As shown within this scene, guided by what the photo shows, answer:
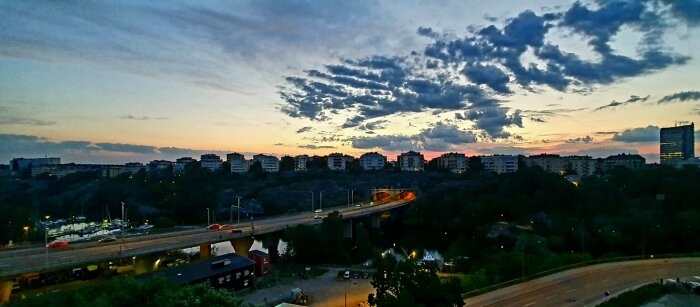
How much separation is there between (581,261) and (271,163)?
132400 millimetres

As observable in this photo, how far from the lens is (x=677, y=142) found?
141 meters

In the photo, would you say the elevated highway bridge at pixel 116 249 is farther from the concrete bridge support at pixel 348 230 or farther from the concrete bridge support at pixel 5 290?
the concrete bridge support at pixel 348 230

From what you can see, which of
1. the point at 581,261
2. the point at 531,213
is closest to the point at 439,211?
the point at 531,213

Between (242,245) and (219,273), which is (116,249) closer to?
(219,273)

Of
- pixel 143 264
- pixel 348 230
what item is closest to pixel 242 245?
pixel 143 264

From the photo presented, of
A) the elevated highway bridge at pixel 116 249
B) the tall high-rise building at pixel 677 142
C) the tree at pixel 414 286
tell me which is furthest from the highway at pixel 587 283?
the tall high-rise building at pixel 677 142

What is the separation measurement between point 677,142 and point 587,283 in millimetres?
149919

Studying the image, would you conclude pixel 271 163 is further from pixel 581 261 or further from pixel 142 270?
pixel 581 261

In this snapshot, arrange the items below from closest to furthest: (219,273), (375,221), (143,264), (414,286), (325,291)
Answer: (414,286), (219,273), (325,291), (143,264), (375,221)

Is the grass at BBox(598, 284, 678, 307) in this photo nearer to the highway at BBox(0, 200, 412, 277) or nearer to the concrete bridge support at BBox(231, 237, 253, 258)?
the highway at BBox(0, 200, 412, 277)

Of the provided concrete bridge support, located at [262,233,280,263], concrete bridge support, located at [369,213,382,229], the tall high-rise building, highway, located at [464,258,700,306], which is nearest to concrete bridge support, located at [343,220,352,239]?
concrete bridge support, located at [369,213,382,229]

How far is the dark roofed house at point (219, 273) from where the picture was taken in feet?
94.2

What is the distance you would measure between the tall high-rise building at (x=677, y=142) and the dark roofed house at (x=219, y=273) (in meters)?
149

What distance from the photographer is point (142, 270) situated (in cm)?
3359
